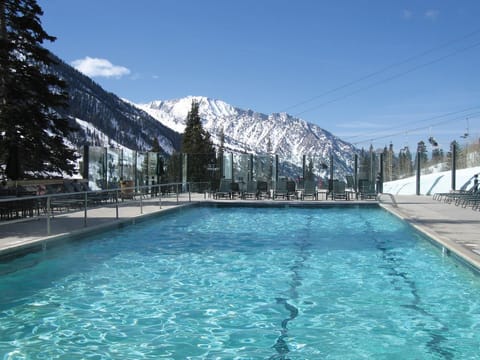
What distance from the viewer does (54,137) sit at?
1623cm

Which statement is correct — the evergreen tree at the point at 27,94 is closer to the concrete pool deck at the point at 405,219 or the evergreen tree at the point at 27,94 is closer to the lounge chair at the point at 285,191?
the concrete pool deck at the point at 405,219

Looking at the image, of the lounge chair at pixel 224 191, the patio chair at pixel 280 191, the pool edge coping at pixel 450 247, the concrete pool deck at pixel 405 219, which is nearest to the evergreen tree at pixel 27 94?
the concrete pool deck at pixel 405 219

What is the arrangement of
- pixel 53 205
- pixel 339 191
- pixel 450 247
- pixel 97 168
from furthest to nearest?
pixel 97 168, pixel 339 191, pixel 53 205, pixel 450 247

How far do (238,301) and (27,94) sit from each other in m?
11.5

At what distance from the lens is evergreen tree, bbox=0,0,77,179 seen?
45.7 feet

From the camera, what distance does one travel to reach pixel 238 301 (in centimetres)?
556

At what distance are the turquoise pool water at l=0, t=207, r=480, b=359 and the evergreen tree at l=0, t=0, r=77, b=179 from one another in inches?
256

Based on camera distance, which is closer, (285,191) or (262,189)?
(285,191)

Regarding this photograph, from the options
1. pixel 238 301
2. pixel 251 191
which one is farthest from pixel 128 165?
pixel 238 301

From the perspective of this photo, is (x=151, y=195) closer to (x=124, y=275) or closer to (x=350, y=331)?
(x=124, y=275)

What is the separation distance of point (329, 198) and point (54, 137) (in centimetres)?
1010

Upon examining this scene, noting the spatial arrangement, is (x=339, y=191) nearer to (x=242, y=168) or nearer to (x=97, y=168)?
(x=242, y=168)

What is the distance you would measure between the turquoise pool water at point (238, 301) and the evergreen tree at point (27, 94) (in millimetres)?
6491

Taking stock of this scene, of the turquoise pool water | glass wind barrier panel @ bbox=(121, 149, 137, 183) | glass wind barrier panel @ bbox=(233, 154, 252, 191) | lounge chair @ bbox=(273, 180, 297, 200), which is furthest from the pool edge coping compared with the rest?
glass wind barrier panel @ bbox=(121, 149, 137, 183)
